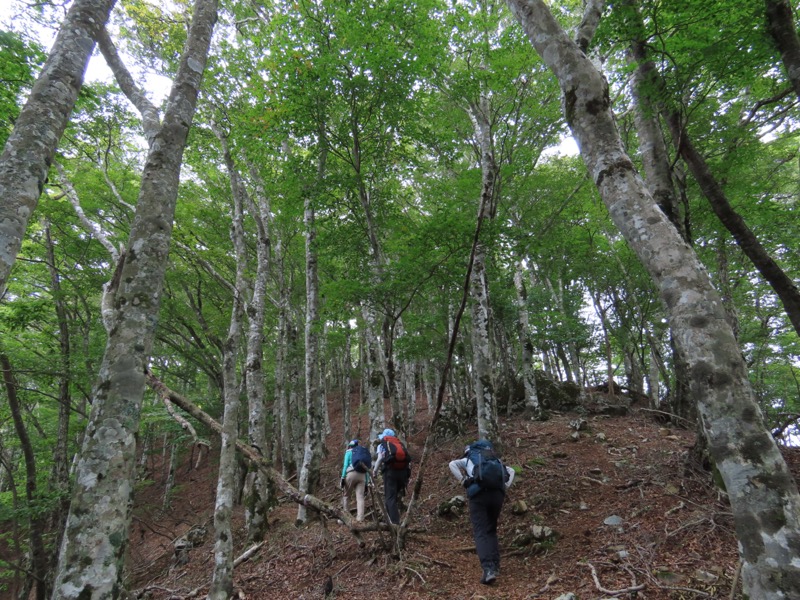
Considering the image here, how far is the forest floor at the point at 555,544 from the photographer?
421 centimetres

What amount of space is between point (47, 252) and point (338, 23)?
11.2 m

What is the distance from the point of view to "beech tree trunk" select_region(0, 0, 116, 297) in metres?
2.69

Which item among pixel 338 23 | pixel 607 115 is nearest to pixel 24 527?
pixel 338 23

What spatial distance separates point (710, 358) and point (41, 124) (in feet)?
17.9

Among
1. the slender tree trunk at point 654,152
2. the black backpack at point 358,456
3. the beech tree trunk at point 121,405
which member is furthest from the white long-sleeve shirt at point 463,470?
the slender tree trunk at point 654,152

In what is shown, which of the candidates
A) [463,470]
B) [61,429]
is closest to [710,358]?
[463,470]

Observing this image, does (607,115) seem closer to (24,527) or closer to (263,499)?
(263,499)

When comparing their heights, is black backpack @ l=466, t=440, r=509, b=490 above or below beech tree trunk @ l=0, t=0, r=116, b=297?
below

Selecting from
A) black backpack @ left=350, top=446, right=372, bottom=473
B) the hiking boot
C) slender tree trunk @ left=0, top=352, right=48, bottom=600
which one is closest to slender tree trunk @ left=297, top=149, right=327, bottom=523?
black backpack @ left=350, top=446, right=372, bottom=473

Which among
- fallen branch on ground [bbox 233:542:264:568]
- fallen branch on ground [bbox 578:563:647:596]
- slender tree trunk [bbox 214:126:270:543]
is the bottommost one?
fallen branch on ground [bbox 233:542:264:568]

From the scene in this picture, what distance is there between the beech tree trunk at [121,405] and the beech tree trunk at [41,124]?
2.15 ft

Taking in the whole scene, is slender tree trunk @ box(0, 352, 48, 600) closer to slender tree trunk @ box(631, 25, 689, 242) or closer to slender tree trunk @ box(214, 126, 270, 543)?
slender tree trunk @ box(214, 126, 270, 543)

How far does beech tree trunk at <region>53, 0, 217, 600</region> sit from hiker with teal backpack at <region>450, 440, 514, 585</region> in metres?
4.12

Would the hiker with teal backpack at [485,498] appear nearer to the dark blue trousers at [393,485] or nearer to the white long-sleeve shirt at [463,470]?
the white long-sleeve shirt at [463,470]
